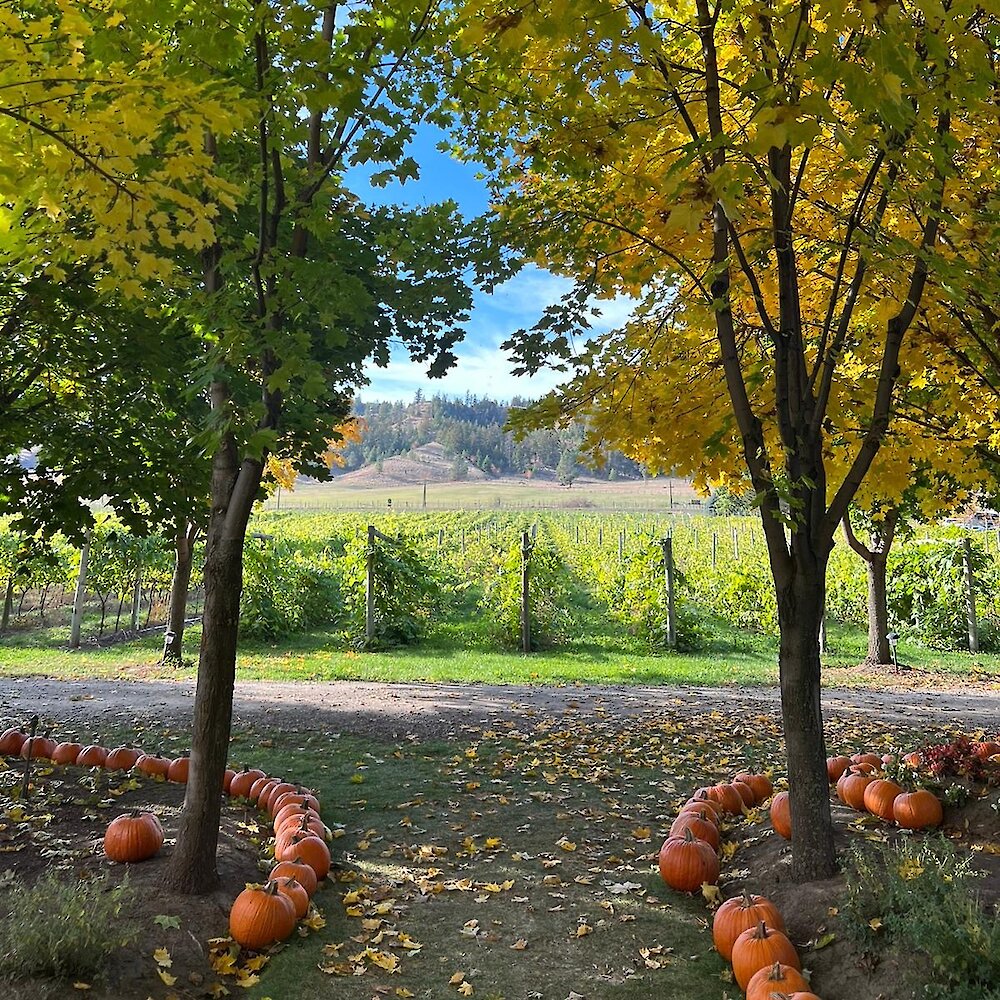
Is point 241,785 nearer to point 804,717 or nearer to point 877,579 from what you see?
point 804,717

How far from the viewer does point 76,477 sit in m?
5.11

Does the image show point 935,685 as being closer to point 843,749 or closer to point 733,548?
point 843,749

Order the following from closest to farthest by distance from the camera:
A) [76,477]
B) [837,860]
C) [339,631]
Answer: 1. [837,860]
2. [76,477]
3. [339,631]

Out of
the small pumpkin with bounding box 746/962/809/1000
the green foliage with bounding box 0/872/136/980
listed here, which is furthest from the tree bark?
the green foliage with bounding box 0/872/136/980

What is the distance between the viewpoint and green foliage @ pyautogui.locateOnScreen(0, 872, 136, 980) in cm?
275

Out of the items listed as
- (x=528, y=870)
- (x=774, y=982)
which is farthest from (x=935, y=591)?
(x=774, y=982)

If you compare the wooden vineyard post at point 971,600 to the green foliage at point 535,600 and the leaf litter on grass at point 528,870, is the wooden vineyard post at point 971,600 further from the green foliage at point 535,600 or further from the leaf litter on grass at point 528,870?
the leaf litter on grass at point 528,870

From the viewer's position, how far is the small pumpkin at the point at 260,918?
3340mm

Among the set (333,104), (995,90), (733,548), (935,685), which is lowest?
(935,685)

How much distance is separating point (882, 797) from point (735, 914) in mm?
1632

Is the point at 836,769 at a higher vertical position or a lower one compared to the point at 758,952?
higher

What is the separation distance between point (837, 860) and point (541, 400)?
2.98m

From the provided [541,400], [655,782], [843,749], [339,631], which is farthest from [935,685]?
[339,631]

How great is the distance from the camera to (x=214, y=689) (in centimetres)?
386
